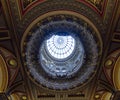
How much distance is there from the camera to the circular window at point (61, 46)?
655 inches

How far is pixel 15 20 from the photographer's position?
10.5 meters

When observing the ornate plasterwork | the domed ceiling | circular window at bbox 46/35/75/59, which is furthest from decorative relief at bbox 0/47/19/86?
circular window at bbox 46/35/75/59

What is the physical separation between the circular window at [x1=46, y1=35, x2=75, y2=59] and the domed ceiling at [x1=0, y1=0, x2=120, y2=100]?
940 mm

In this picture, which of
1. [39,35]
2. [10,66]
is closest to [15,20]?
[39,35]

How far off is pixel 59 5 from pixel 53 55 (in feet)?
21.3

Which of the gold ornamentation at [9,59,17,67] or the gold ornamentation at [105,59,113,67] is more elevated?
the gold ornamentation at [9,59,17,67]

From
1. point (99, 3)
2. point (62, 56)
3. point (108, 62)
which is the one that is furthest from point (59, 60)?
point (99, 3)

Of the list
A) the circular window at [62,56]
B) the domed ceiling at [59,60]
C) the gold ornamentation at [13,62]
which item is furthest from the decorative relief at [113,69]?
the gold ornamentation at [13,62]

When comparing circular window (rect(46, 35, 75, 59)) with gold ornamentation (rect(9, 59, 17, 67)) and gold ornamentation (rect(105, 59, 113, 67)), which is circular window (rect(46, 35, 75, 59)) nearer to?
gold ornamentation (rect(105, 59, 113, 67))

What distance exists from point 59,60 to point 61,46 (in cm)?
330

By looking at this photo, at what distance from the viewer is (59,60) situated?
51.4 feet

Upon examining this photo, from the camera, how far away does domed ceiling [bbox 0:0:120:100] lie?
410 inches

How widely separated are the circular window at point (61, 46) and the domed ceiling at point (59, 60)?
0.94m

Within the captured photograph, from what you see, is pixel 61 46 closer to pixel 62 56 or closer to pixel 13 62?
pixel 62 56
